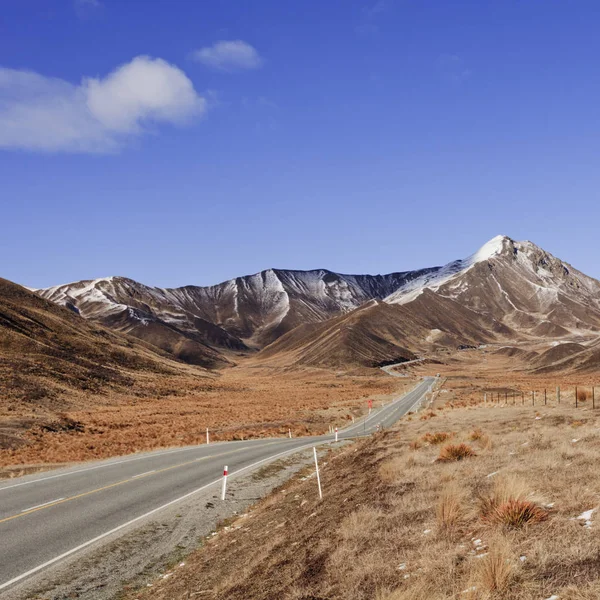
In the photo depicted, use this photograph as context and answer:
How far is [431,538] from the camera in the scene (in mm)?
8000

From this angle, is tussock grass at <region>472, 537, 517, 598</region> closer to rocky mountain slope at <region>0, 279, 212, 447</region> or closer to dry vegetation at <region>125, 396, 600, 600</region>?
dry vegetation at <region>125, 396, 600, 600</region>

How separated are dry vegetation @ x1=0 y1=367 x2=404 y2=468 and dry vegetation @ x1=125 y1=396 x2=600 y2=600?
17.4m

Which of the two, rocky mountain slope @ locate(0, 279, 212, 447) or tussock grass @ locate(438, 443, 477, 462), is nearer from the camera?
tussock grass @ locate(438, 443, 477, 462)

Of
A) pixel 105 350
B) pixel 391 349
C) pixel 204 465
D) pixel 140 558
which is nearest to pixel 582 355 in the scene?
pixel 391 349

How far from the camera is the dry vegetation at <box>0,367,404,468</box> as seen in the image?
33500 mm

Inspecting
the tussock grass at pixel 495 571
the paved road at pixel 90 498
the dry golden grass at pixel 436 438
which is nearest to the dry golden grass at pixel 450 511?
the tussock grass at pixel 495 571

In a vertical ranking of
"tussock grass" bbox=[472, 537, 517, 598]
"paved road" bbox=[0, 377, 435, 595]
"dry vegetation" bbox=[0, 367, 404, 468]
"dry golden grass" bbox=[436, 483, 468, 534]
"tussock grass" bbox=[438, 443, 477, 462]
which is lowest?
"dry vegetation" bbox=[0, 367, 404, 468]

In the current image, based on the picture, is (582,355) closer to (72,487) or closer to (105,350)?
(105,350)

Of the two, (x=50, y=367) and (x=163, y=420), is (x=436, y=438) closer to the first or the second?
(x=163, y=420)

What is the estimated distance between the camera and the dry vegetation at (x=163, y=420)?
1319 inches

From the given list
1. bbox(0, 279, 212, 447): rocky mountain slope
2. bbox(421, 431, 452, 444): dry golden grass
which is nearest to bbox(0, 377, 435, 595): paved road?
bbox(421, 431, 452, 444): dry golden grass

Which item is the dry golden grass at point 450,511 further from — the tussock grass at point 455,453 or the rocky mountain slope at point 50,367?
the rocky mountain slope at point 50,367

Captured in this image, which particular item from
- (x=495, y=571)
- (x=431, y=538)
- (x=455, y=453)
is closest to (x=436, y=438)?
(x=455, y=453)

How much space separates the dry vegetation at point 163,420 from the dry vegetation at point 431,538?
685 inches
